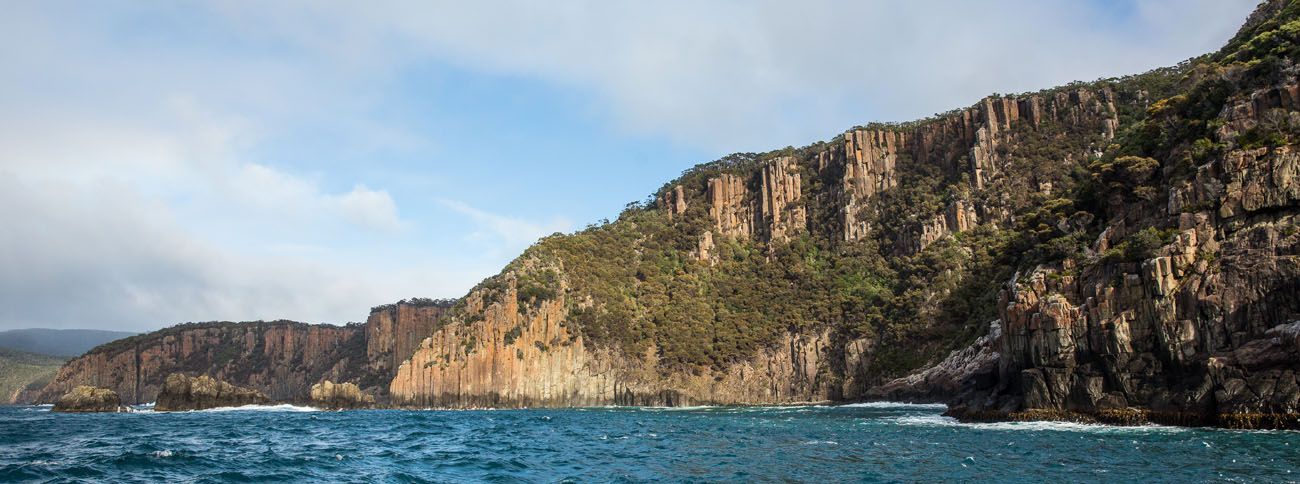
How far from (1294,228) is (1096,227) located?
17572 millimetres

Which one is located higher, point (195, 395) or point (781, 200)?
point (781, 200)

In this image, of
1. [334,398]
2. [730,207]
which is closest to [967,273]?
[730,207]

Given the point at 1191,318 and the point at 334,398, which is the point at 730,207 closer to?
the point at 334,398

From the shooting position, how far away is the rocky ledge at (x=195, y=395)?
10800 centimetres

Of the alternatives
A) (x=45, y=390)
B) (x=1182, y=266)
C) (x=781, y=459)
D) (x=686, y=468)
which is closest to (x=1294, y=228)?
(x=1182, y=266)

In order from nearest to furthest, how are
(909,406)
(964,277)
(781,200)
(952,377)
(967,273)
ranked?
(952,377) → (909,406) → (964,277) → (967,273) → (781,200)

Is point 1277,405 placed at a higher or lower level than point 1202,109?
lower

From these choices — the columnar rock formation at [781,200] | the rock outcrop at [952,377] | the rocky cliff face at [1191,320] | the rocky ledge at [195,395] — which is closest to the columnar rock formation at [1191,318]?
the rocky cliff face at [1191,320]

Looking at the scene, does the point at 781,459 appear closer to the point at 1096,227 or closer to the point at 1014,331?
the point at 1014,331

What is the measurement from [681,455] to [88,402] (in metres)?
101

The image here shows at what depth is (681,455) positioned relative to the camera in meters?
36.3

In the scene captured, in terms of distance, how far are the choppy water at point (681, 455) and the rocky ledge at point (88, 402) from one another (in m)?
63.5

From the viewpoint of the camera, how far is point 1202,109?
59062 mm

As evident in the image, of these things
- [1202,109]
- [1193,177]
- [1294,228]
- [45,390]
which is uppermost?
[1202,109]
